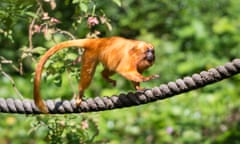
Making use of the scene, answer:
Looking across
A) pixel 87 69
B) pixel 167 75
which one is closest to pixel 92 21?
pixel 87 69

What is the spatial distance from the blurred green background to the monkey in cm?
61

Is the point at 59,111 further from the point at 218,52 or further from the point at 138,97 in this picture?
the point at 218,52

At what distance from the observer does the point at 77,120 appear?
359 cm

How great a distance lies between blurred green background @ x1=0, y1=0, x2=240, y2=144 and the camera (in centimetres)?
546

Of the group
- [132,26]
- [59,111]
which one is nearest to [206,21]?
[132,26]

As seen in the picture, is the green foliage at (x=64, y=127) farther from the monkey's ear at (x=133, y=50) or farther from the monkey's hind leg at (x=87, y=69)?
the monkey's ear at (x=133, y=50)

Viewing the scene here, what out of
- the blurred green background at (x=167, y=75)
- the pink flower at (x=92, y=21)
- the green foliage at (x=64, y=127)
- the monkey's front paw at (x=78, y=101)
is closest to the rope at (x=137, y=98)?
the monkey's front paw at (x=78, y=101)

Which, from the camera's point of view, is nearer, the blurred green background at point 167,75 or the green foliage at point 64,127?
the green foliage at point 64,127

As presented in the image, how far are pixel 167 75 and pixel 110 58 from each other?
125 inches

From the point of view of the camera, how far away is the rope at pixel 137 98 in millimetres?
2746

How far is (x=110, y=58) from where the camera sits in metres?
3.10

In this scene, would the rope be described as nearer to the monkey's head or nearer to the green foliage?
the monkey's head

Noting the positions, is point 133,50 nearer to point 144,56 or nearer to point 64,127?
point 144,56

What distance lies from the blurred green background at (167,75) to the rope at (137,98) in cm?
81
